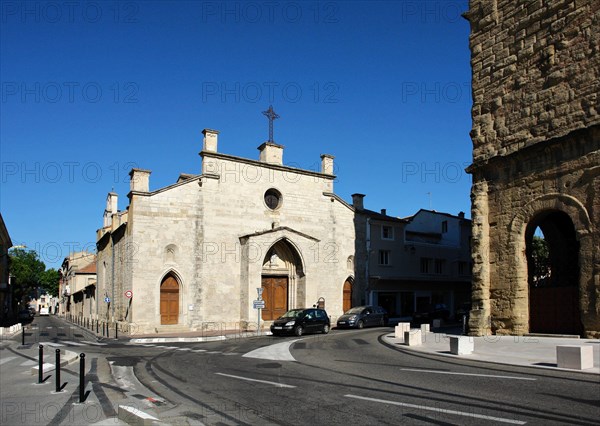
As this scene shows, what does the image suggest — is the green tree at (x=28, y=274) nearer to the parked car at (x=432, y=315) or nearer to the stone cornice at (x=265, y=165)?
the stone cornice at (x=265, y=165)

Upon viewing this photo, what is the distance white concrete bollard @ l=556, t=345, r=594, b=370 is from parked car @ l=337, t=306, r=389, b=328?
2008 cm

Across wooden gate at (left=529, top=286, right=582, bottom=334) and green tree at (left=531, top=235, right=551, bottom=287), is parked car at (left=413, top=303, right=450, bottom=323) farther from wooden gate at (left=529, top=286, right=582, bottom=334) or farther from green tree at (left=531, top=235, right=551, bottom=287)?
wooden gate at (left=529, top=286, right=582, bottom=334)

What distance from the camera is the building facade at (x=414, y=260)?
131ft

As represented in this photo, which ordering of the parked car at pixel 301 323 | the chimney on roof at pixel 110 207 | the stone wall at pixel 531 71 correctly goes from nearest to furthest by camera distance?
1. the stone wall at pixel 531 71
2. the parked car at pixel 301 323
3. the chimney on roof at pixel 110 207

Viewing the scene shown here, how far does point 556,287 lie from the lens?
1933 cm

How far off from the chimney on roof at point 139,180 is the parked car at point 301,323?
1084 cm

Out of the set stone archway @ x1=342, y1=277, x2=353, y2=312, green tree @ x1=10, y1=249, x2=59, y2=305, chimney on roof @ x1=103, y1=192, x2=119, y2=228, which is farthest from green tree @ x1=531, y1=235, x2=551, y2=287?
green tree @ x1=10, y1=249, x2=59, y2=305

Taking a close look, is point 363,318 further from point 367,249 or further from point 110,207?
point 110,207

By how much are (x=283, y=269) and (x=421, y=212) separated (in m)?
17.7

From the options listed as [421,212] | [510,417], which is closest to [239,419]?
[510,417]

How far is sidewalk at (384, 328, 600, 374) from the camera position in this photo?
13.1 meters

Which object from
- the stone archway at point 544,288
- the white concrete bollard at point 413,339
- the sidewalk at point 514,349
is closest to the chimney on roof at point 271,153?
the sidewalk at point 514,349

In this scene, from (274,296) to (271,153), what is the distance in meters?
9.62

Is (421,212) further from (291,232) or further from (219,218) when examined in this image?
(219,218)
